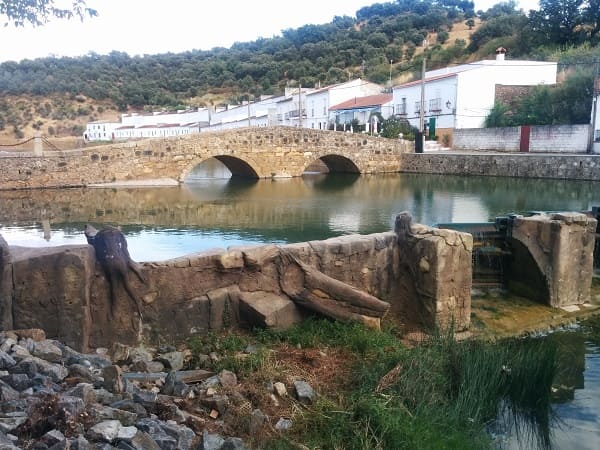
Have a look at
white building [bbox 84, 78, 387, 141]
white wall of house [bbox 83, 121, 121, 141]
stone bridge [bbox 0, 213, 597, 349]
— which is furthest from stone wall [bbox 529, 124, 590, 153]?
white wall of house [bbox 83, 121, 121, 141]

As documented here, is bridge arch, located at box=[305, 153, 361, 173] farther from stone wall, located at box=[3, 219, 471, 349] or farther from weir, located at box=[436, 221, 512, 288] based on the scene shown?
stone wall, located at box=[3, 219, 471, 349]

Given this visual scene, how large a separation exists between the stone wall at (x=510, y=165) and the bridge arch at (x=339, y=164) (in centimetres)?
265

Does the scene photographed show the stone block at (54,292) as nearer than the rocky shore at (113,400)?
No

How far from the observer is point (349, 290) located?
5.31 meters

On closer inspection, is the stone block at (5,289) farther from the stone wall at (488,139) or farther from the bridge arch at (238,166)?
the stone wall at (488,139)

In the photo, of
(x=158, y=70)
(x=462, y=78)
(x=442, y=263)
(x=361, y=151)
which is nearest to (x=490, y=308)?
(x=442, y=263)

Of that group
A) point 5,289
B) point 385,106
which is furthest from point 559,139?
point 5,289

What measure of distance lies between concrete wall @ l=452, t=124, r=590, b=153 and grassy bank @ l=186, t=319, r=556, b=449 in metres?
20.6

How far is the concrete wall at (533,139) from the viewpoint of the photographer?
22766 mm

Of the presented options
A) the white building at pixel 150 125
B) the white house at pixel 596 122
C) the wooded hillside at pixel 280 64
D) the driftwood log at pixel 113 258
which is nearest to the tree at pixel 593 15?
the wooded hillside at pixel 280 64

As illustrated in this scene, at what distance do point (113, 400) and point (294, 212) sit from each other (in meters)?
11.2

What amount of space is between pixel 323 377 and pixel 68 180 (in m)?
17.4

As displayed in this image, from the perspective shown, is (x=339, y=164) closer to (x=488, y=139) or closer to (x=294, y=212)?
(x=488, y=139)

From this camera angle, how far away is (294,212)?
14336mm
